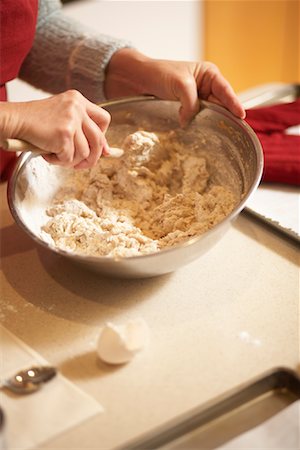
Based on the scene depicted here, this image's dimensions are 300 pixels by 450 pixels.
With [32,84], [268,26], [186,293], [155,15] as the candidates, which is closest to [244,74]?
[268,26]

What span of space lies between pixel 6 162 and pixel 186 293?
461 mm

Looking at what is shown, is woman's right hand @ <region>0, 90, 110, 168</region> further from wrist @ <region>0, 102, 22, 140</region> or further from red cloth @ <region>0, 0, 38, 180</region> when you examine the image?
red cloth @ <region>0, 0, 38, 180</region>

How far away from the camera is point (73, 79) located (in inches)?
46.6

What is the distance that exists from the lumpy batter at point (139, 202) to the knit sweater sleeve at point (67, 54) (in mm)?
189

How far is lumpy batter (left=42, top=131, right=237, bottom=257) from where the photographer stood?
903 millimetres

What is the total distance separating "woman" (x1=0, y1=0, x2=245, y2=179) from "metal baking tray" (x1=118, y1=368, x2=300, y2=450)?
0.38 meters

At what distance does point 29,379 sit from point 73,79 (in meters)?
0.63

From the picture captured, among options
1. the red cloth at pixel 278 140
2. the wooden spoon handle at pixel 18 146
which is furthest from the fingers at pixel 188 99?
the wooden spoon handle at pixel 18 146

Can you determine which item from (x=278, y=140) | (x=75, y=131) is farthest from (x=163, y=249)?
(x=278, y=140)

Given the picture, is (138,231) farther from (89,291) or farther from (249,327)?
(249,327)

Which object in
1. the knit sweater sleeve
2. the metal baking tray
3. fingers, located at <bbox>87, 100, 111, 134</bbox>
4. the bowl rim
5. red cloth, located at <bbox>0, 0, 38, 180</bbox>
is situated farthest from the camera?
the knit sweater sleeve

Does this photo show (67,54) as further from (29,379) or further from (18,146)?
(29,379)

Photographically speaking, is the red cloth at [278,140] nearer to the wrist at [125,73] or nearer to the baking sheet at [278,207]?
the baking sheet at [278,207]

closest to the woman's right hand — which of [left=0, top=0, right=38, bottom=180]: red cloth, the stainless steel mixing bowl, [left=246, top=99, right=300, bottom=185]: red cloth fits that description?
the stainless steel mixing bowl
